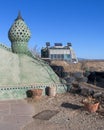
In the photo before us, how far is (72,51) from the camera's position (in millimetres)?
35000

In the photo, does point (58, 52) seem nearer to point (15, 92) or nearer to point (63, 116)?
point (15, 92)

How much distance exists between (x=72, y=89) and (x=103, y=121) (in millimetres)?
4167

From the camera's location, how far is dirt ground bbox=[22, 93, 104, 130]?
674cm

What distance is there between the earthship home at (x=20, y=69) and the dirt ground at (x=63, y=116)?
925 mm

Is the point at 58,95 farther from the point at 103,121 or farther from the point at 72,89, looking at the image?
the point at 103,121

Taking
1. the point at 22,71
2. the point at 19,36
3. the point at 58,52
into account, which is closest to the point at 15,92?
the point at 22,71

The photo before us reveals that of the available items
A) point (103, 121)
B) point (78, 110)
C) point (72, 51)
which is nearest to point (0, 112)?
point (78, 110)

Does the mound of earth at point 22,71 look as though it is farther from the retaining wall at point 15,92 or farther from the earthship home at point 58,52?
the earthship home at point 58,52

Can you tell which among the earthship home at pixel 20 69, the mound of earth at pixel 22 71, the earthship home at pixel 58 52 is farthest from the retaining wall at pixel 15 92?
the earthship home at pixel 58 52

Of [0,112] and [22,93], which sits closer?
[0,112]

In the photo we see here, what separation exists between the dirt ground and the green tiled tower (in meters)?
2.65

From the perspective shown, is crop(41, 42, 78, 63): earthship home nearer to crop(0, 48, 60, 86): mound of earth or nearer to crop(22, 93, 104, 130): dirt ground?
crop(0, 48, 60, 86): mound of earth

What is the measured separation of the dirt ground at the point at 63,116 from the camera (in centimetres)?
674

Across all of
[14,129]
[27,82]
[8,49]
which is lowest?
[14,129]
